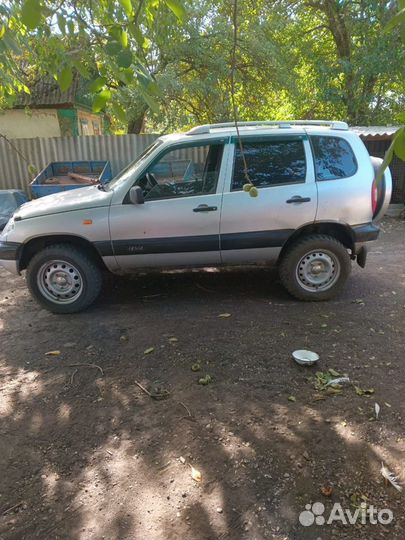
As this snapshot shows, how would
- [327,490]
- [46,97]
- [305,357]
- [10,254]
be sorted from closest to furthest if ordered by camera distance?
[327,490]
[305,357]
[10,254]
[46,97]

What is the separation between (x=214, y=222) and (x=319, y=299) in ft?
4.89

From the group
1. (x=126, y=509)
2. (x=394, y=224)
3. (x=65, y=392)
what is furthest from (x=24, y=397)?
(x=394, y=224)

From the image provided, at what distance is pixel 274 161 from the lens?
467 centimetres

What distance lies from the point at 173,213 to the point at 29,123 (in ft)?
40.7

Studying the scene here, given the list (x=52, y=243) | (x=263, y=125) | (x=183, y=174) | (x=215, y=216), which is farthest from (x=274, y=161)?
(x=52, y=243)

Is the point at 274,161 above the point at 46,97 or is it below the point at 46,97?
below

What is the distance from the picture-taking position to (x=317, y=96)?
44.0 feet

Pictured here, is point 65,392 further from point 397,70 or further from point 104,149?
point 397,70

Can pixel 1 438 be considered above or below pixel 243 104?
below

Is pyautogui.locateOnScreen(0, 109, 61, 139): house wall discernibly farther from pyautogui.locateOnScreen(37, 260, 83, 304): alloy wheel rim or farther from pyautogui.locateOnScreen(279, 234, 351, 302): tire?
pyautogui.locateOnScreen(279, 234, 351, 302): tire

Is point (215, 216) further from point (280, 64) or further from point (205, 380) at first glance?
point (280, 64)

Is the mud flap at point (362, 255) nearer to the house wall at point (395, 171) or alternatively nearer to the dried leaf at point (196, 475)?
the dried leaf at point (196, 475)

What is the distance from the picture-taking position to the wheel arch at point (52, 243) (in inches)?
183

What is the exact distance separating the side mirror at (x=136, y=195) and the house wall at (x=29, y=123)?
11812 mm
